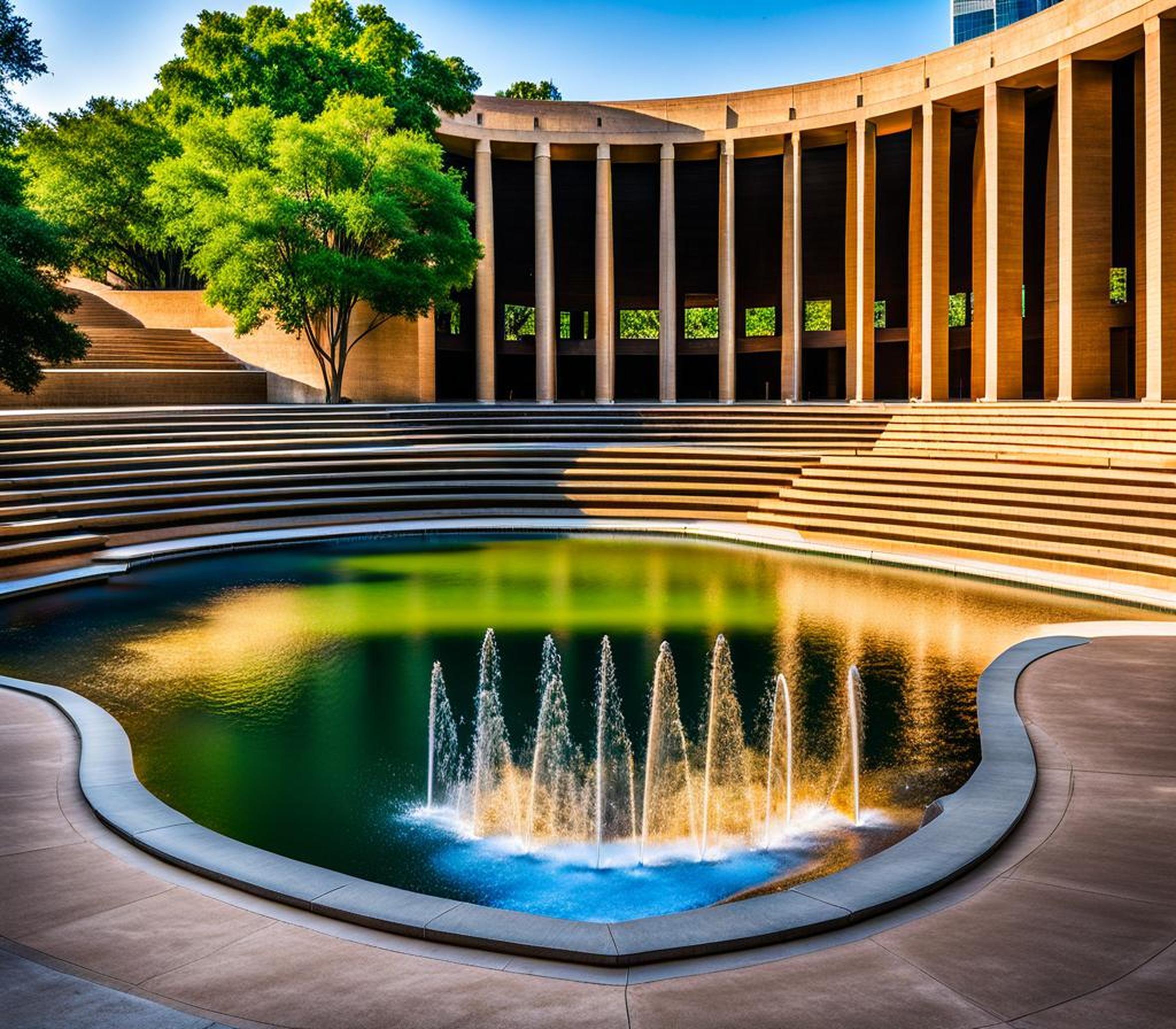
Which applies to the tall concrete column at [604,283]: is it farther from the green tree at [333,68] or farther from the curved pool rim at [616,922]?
the curved pool rim at [616,922]

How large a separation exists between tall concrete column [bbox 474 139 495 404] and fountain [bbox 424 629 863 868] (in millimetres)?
27593

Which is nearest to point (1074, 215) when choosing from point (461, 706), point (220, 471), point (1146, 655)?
point (1146, 655)

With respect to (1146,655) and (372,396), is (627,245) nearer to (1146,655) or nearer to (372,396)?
(372,396)

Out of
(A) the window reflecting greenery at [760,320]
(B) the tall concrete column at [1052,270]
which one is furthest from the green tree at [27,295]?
(A) the window reflecting greenery at [760,320]

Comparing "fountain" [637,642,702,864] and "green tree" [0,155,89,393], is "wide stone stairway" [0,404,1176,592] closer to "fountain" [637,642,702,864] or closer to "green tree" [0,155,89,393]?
"green tree" [0,155,89,393]

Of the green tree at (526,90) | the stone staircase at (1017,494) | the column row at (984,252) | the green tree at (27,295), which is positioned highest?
the green tree at (526,90)

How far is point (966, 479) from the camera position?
17219 mm

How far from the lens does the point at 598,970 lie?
3.73 metres

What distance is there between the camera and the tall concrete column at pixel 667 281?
35094mm

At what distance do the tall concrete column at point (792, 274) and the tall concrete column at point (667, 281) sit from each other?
392cm

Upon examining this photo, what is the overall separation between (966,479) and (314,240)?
17.8m

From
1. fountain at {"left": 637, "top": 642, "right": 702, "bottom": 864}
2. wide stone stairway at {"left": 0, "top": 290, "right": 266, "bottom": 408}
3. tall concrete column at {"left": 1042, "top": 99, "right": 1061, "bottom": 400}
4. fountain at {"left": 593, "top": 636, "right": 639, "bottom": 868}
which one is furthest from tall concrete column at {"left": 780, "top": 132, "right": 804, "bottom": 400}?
fountain at {"left": 593, "top": 636, "right": 639, "bottom": 868}

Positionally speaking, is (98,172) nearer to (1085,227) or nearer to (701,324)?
(1085,227)

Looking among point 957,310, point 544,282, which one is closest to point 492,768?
point 544,282
